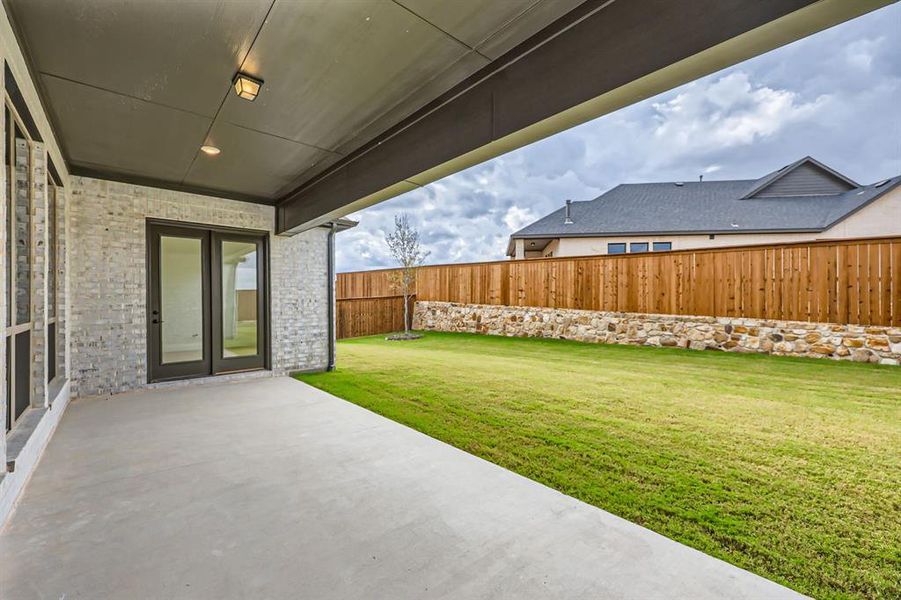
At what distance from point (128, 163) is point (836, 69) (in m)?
28.7

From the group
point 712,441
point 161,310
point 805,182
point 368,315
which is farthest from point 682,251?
point 805,182

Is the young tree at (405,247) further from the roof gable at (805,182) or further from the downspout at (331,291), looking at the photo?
the roof gable at (805,182)

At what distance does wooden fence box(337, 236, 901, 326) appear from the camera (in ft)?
20.0

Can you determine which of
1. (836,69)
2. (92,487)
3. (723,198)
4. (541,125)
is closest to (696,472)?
(541,125)

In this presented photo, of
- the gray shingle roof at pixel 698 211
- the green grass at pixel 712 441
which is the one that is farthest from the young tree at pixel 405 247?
the green grass at pixel 712 441

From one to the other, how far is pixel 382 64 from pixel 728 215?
1411 cm

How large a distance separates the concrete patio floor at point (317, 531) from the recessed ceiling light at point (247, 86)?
104 inches

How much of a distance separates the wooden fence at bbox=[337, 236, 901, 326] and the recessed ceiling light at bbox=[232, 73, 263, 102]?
8.23m

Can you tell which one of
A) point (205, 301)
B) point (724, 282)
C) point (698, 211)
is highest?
point (698, 211)

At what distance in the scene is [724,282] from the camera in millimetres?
7551

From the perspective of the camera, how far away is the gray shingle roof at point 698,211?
38.8 feet

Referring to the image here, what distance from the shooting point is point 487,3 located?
76.0 inches

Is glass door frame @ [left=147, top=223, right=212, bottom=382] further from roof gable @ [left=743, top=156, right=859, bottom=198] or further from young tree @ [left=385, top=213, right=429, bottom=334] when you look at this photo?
roof gable @ [left=743, top=156, right=859, bottom=198]

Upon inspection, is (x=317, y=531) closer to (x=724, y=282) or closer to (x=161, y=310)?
(x=161, y=310)
